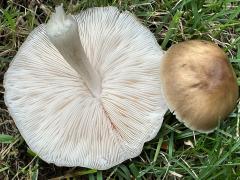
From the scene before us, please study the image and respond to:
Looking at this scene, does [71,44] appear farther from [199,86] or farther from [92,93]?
[199,86]

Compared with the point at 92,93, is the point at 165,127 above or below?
below

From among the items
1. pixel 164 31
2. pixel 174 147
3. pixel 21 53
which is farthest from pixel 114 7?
pixel 174 147

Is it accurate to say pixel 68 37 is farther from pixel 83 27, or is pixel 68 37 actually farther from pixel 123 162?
pixel 123 162

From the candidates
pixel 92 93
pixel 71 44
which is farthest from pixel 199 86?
pixel 71 44

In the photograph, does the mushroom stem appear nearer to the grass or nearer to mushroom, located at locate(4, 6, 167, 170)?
mushroom, located at locate(4, 6, 167, 170)

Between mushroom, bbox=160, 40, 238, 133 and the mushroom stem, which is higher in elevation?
the mushroom stem

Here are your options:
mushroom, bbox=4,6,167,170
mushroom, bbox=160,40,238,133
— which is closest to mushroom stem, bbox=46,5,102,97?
mushroom, bbox=4,6,167,170

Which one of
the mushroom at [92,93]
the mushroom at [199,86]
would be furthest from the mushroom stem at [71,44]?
the mushroom at [199,86]
